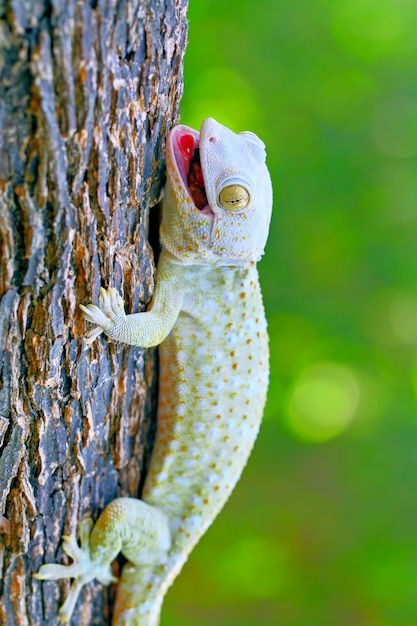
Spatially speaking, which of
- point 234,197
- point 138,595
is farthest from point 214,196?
point 138,595

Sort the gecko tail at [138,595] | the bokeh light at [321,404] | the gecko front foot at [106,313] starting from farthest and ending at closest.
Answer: the bokeh light at [321,404] → the gecko tail at [138,595] → the gecko front foot at [106,313]

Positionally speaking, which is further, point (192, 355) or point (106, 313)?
point (192, 355)

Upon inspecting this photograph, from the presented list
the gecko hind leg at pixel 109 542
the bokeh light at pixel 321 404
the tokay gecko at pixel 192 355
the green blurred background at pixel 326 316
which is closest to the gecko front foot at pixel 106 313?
the tokay gecko at pixel 192 355

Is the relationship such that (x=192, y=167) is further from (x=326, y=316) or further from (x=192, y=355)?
(x=326, y=316)

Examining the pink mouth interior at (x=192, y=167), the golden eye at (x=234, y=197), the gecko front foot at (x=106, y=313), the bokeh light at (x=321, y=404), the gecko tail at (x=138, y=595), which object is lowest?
the gecko tail at (x=138, y=595)

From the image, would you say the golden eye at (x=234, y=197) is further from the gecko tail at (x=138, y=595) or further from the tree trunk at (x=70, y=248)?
the gecko tail at (x=138, y=595)

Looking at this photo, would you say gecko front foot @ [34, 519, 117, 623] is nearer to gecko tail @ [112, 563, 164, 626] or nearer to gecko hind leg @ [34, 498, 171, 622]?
gecko hind leg @ [34, 498, 171, 622]

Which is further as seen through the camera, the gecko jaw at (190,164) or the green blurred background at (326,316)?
the green blurred background at (326,316)

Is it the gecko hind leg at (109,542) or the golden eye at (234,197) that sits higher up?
the golden eye at (234,197)
